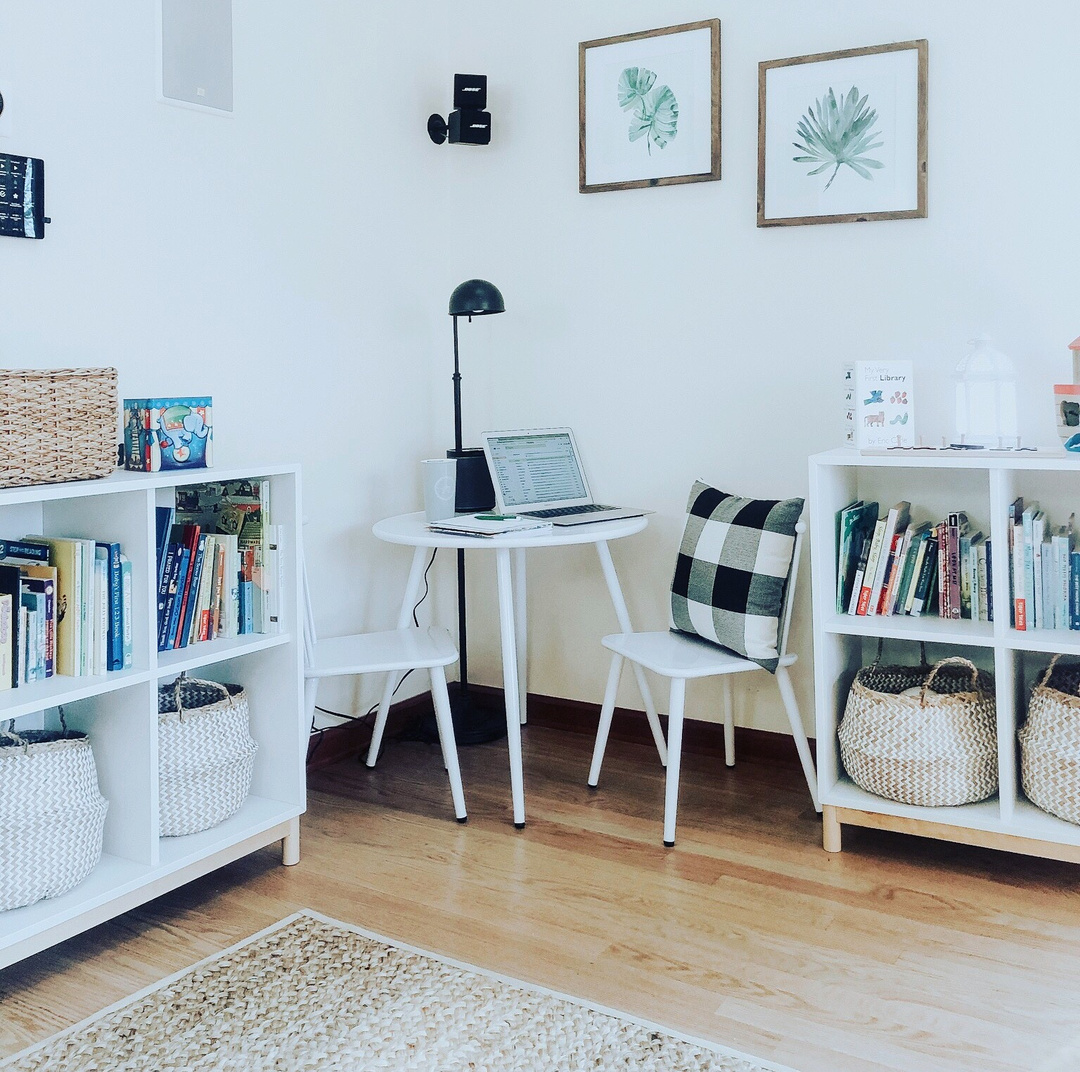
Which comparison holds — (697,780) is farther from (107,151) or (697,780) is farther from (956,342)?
(107,151)

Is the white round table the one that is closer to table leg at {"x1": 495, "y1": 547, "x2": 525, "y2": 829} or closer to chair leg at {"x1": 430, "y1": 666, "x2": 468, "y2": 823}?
table leg at {"x1": 495, "y1": 547, "x2": 525, "y2": 829}

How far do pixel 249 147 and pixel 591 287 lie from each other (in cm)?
96

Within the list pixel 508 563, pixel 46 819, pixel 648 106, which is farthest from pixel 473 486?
pixel 46 819

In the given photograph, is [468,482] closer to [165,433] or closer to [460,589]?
[460,589]

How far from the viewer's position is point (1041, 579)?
7.33ft

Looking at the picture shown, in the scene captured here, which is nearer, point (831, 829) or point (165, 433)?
point (165, 433)

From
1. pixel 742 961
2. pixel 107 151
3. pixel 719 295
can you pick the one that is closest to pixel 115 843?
pixel 742 961

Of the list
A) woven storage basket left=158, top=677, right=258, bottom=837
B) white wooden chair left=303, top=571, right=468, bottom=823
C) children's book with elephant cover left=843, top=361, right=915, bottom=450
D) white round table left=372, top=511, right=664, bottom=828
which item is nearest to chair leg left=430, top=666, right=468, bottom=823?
white wooden chair left=303, top=571, right=468, bottom=823

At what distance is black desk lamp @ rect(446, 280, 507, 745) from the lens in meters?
2.80

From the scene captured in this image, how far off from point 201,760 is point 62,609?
0.40 meters

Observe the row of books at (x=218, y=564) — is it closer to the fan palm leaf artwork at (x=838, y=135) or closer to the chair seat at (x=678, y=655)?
the chair seat at (x=678, y=655)

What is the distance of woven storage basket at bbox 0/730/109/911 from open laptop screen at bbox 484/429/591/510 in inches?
47.2

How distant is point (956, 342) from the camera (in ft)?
8.35

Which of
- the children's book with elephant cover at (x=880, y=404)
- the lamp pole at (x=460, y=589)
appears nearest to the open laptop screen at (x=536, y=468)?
the lamp pole at (x=460, y=589)
